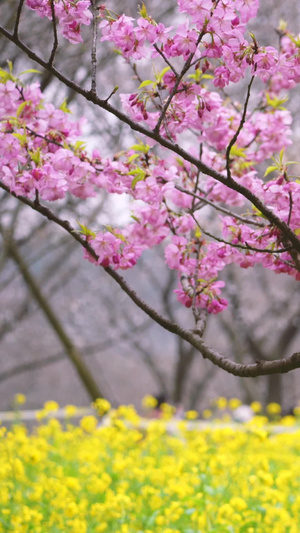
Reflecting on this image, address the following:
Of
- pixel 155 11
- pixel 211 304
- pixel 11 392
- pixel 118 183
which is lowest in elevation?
pixel 211 304

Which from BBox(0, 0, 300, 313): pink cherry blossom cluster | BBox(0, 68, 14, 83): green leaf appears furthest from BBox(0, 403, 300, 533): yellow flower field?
BBox(0, 68, 14, 83): green leaf

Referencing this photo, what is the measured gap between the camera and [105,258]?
2514 mm

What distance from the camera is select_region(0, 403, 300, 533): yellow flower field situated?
115 inches

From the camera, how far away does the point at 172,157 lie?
2.84m

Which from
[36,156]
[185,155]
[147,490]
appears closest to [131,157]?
[36,156]

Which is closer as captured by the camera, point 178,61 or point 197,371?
point 178,61

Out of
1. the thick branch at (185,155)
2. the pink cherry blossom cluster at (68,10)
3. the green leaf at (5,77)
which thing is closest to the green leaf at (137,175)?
the thick branch at (185,155)

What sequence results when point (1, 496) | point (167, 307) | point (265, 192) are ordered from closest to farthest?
point (265, 192) < point (1, 496) < point (167, 307)

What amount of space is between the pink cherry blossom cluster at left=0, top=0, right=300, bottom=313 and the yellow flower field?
1009mm

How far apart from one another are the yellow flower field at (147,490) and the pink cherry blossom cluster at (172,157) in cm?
101

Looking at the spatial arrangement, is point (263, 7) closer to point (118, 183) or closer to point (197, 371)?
point (118, 183)

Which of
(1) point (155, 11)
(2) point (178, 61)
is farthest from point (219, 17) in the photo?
(2) point (178, 61)

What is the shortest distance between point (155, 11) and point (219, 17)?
6470 millimetres

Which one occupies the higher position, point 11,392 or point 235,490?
point 11,392
